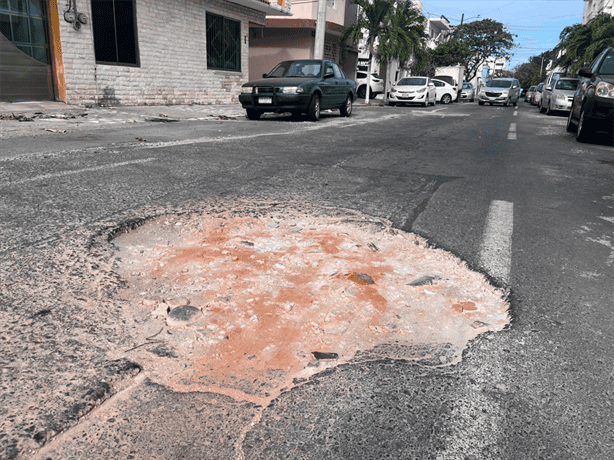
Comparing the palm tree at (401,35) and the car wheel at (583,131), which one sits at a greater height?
the palm tree at (401,35)

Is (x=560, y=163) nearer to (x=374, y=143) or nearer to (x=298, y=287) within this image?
(x=374, y=143)

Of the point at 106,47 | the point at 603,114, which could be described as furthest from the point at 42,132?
the point at 603,114

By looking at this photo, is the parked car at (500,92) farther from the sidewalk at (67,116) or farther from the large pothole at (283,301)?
the large pothole at (283,301)

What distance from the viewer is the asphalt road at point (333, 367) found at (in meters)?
1.49

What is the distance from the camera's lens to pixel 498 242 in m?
3.34

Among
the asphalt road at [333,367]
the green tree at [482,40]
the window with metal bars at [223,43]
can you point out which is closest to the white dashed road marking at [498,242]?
the asphalt road at [333,367]

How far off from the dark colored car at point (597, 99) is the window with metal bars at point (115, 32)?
1167 cm

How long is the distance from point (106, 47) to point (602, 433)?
14.9m

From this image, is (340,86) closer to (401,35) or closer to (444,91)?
(401,35)

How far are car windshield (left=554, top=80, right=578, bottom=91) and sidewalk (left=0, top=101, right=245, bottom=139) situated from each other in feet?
46.0

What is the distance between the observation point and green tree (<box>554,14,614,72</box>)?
28281mm

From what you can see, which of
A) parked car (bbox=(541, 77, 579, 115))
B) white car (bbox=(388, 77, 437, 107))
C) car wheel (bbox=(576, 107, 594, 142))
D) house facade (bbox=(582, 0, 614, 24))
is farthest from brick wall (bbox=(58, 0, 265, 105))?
house facade (bbox=(582, 0, 614, 24))

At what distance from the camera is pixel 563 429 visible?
5.17 feet

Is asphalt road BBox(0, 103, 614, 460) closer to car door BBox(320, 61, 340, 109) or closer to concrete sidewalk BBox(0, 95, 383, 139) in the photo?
concrete sidewalk BBox(0, 95, 383, 139)
